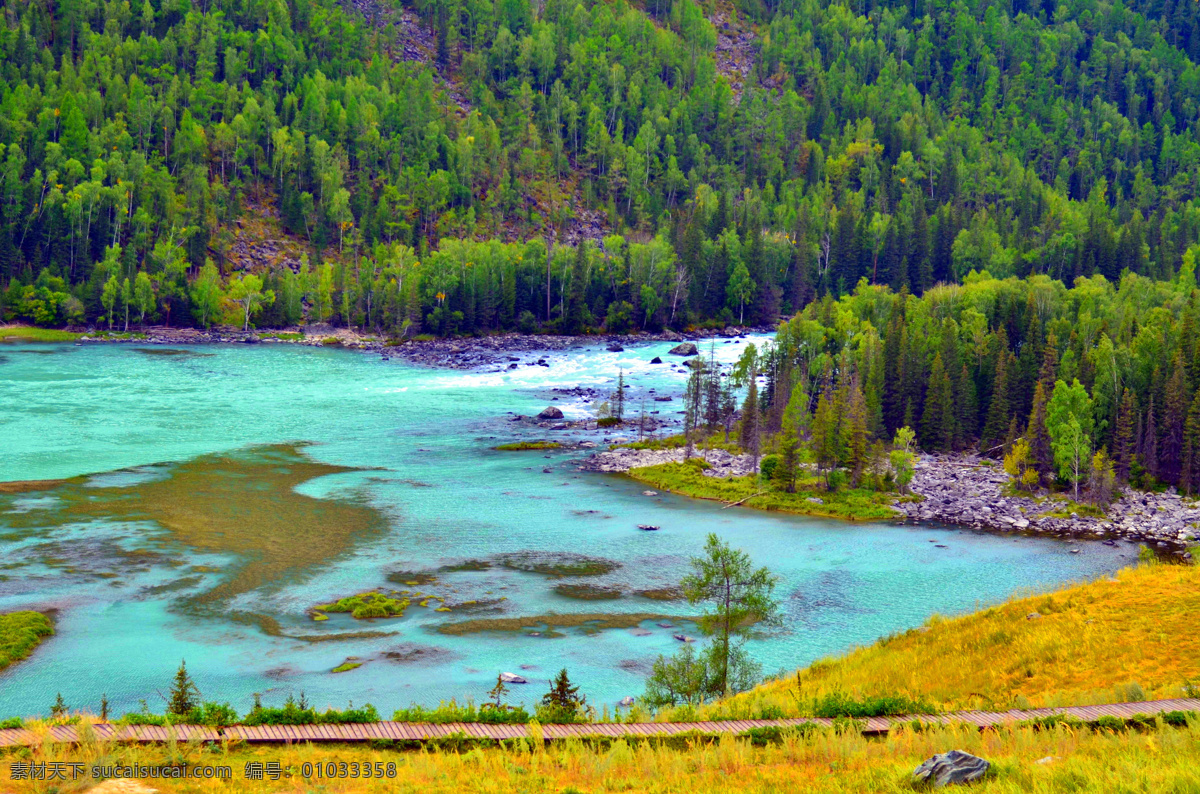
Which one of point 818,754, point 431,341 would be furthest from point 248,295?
point 818,754

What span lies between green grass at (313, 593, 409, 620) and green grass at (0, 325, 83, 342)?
124977 mm

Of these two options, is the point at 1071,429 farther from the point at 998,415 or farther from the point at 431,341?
the point at 431,341

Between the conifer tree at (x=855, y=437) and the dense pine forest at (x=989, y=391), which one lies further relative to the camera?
the dense pine forest at (x=989, y=391)

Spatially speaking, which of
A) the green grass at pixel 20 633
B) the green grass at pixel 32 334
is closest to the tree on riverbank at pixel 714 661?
the green grass at pixel 20 633

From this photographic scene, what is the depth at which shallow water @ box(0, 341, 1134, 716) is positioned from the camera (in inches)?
1769

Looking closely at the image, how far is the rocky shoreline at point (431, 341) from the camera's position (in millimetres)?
150625

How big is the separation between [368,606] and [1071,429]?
5777 cm

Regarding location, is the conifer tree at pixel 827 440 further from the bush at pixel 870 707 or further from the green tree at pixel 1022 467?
the bush at pixel 870 707

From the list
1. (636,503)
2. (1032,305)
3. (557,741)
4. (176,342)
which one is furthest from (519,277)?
(557,741)

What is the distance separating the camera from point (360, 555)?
6122 cm

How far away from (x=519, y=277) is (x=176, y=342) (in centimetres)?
6109

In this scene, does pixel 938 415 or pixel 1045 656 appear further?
pixel 938 415

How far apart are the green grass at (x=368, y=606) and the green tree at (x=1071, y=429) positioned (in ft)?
174

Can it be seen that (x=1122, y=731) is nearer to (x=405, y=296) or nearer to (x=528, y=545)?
(x=528, y=545)
